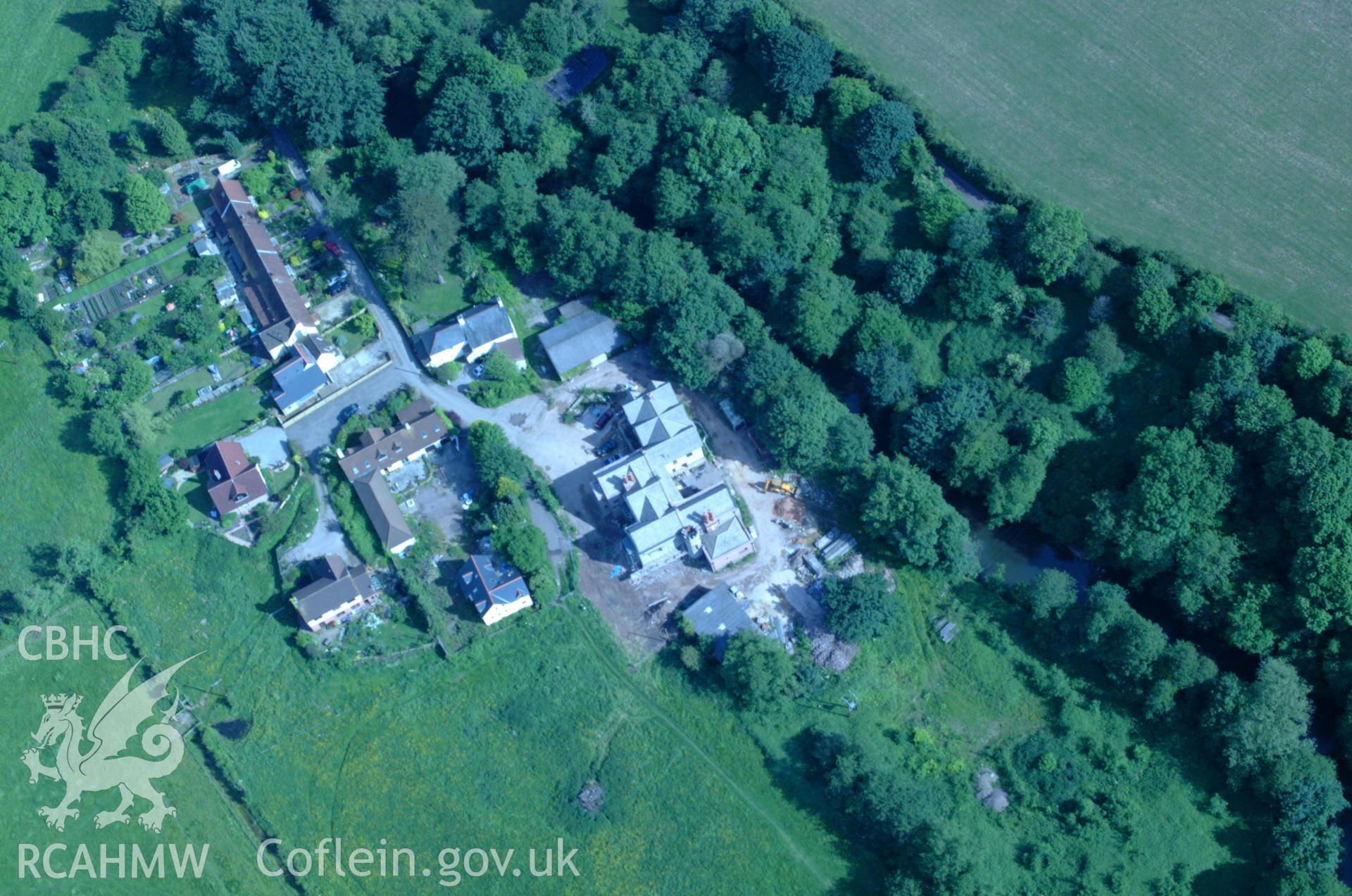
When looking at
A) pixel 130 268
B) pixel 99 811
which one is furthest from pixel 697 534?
pixel 130 268

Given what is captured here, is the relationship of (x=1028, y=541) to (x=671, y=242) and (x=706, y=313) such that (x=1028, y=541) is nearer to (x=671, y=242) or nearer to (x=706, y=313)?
(x=706, y=313)

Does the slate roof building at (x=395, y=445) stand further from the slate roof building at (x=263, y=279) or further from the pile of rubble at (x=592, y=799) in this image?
the pile of rubble at (x=592, y=799)

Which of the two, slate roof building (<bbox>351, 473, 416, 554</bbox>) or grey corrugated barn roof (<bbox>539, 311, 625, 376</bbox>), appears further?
grey corrugated barn roof (<bbox>539, 311, 625, 376</bbox>)

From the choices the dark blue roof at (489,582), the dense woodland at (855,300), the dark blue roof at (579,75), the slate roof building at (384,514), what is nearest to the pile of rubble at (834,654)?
the dense woodland at (855,300)

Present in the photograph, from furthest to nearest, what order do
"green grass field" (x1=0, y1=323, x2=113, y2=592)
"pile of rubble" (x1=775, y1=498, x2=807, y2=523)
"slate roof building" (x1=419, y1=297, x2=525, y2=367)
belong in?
"slate roof building" (x1=419, y1=297, x2=525, y2=367) < "green grass field" (x1=0, y1=323, x2=113, y2=592) < "pile of rubble" (x1=775, y1=498, x2=807, y2=523)

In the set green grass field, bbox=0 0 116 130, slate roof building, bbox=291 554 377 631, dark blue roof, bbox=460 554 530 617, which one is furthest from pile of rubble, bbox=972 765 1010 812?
green grass field, bbox=0 0 116 130

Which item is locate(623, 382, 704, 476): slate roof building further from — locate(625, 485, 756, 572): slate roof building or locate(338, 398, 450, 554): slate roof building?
locate(338, 398, 450, 554): slate roof building

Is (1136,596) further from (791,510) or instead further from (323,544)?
(323,544)
